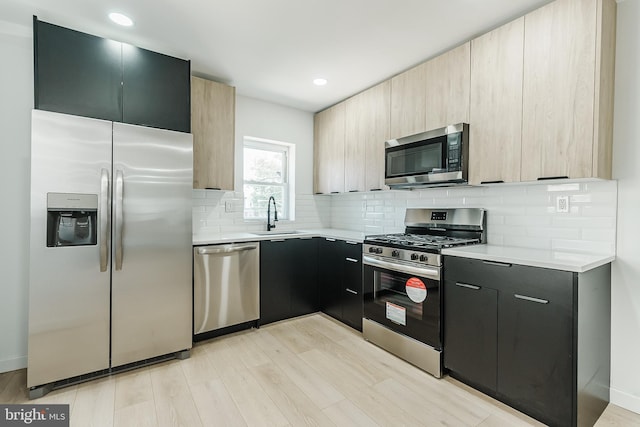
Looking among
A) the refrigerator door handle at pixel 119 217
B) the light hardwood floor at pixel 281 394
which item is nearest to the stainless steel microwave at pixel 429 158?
the light hardwood floor at pixel 281 394

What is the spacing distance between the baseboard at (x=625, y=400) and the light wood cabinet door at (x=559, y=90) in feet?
4.71

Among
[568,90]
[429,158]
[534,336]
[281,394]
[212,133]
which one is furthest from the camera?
[212,133]

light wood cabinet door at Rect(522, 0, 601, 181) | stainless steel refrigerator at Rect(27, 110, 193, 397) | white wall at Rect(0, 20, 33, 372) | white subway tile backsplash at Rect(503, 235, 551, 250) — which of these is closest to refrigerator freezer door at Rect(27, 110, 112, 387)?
stainless steel refrigerator at Rect(27, 110, 193, 397)

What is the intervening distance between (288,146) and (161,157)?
2.03m

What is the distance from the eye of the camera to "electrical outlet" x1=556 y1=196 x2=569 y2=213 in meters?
2.16

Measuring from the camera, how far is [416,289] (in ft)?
7.86

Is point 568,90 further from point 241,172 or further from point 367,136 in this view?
point 241,172

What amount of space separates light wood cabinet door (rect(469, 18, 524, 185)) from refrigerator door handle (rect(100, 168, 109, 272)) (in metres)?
2.74

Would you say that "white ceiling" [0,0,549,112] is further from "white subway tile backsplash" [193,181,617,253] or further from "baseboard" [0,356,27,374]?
"baseboard" [0,356,27,374]

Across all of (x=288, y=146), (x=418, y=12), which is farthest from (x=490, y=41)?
(x=288, y=146)

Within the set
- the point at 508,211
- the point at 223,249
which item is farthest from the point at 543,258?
the point at 223,249

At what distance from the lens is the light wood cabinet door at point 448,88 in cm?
244

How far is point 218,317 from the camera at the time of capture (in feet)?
9.49

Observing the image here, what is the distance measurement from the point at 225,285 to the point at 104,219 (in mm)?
1169
